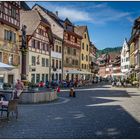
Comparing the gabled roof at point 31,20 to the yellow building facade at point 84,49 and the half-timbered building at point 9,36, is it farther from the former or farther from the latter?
the yellow building facade at point 84,49

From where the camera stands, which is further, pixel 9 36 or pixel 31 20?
pixel 31 20

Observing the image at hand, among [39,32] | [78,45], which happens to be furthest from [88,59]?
[39,32]

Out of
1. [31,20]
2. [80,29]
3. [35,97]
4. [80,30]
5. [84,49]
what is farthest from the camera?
[84,49]

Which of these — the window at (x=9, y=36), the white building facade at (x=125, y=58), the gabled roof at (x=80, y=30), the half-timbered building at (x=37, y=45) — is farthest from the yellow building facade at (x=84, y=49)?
the window at (x=9, y=36)

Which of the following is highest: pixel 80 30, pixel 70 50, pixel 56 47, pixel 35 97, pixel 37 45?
pixel 80 30

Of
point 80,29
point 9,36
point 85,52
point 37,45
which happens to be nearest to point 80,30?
point 80,29

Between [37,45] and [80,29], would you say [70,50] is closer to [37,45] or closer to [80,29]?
[80,29]

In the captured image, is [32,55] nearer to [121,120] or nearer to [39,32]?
[39,32]

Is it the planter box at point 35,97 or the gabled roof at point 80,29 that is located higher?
the gabled roof at point 80,29

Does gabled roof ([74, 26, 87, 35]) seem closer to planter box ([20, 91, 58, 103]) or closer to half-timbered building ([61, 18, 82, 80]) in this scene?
half-timbered building ([61, 18, 82, 80])

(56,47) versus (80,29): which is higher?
(80,29)

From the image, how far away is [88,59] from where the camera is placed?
82.9 m

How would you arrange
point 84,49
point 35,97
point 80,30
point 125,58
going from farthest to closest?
point 125,58 → point 84,49 → point 80,30 → point 35,97


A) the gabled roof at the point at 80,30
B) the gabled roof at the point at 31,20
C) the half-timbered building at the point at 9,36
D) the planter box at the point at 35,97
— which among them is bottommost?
the planter box at the point at 35,97
